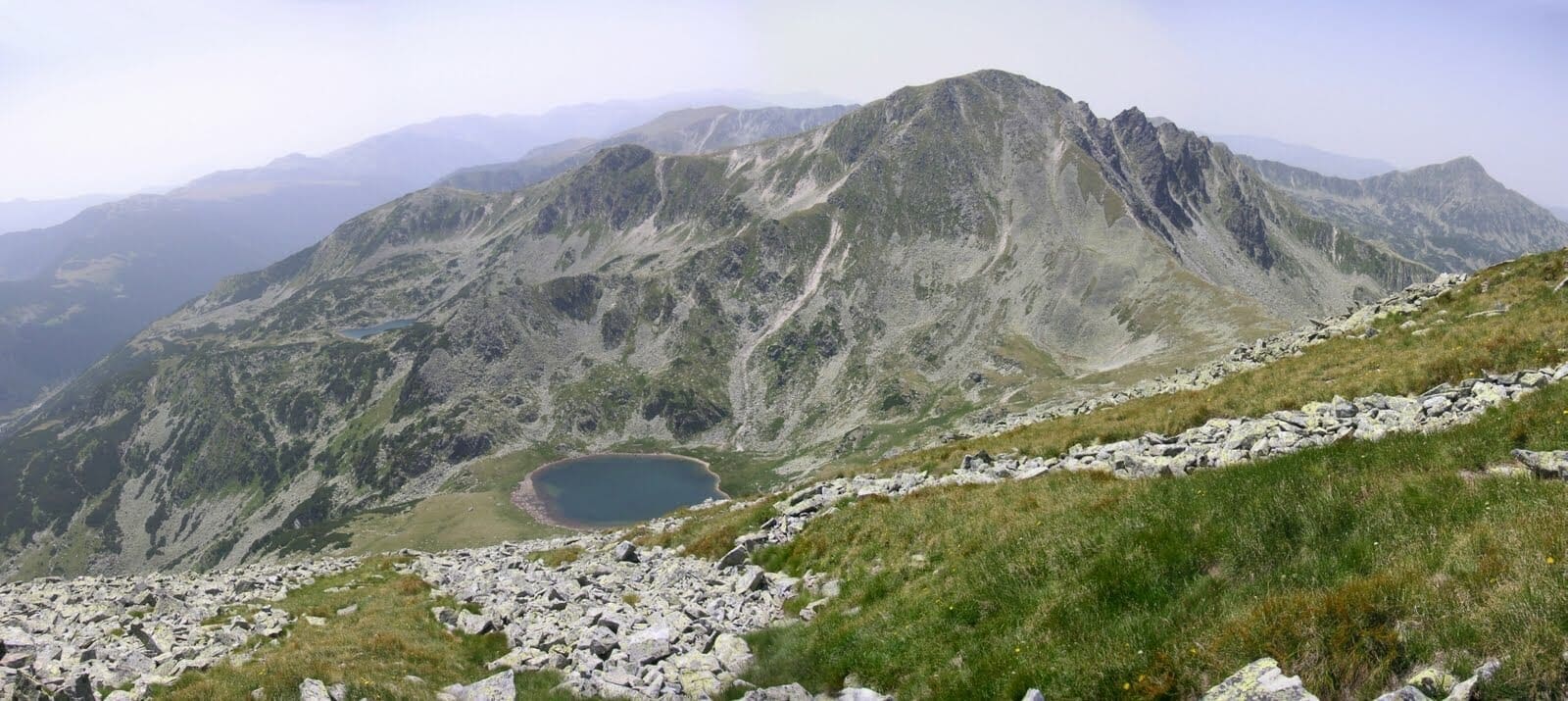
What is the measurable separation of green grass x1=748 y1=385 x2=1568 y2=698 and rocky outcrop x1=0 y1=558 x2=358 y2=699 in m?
15.6

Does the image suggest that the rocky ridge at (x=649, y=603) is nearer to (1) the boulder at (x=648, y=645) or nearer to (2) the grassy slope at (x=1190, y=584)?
(1) the boulder at (x=648, y=645)

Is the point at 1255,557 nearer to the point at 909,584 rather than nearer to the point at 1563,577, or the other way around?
the point at 1563,577

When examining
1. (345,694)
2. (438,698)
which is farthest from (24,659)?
(438,698)

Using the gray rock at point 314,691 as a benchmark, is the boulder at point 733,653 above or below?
above

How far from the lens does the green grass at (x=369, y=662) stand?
1449 centimetres

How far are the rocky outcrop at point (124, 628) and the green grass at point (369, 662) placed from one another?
1669mm

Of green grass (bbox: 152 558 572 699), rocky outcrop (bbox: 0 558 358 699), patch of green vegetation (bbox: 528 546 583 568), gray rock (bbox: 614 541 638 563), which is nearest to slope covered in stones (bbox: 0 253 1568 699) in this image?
green grass (bbox: 152 558 572 699)

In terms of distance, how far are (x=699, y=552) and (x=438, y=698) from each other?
14.7 metres

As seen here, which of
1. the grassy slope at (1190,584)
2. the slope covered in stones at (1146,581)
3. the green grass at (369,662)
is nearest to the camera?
the grassy slope at (1190,584)

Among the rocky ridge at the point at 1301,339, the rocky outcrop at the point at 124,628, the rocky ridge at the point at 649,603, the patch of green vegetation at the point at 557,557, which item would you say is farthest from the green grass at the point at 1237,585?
the patch of green vegetation at the point at 557,557

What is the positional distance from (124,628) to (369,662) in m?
14.9

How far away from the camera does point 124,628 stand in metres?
23.3

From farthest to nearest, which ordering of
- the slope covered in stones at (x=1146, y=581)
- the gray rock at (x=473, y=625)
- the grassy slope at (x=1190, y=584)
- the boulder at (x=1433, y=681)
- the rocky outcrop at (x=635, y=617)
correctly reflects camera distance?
the gray rock at (x=473, y=625) < the rocky outcrop at (x=635, y=617) < the slope covered in stones at (x=1146, y=581) < the grassy slope at (x=1190, y=584) < the boulder at (x=1433, y=681)

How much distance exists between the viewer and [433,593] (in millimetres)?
28141
